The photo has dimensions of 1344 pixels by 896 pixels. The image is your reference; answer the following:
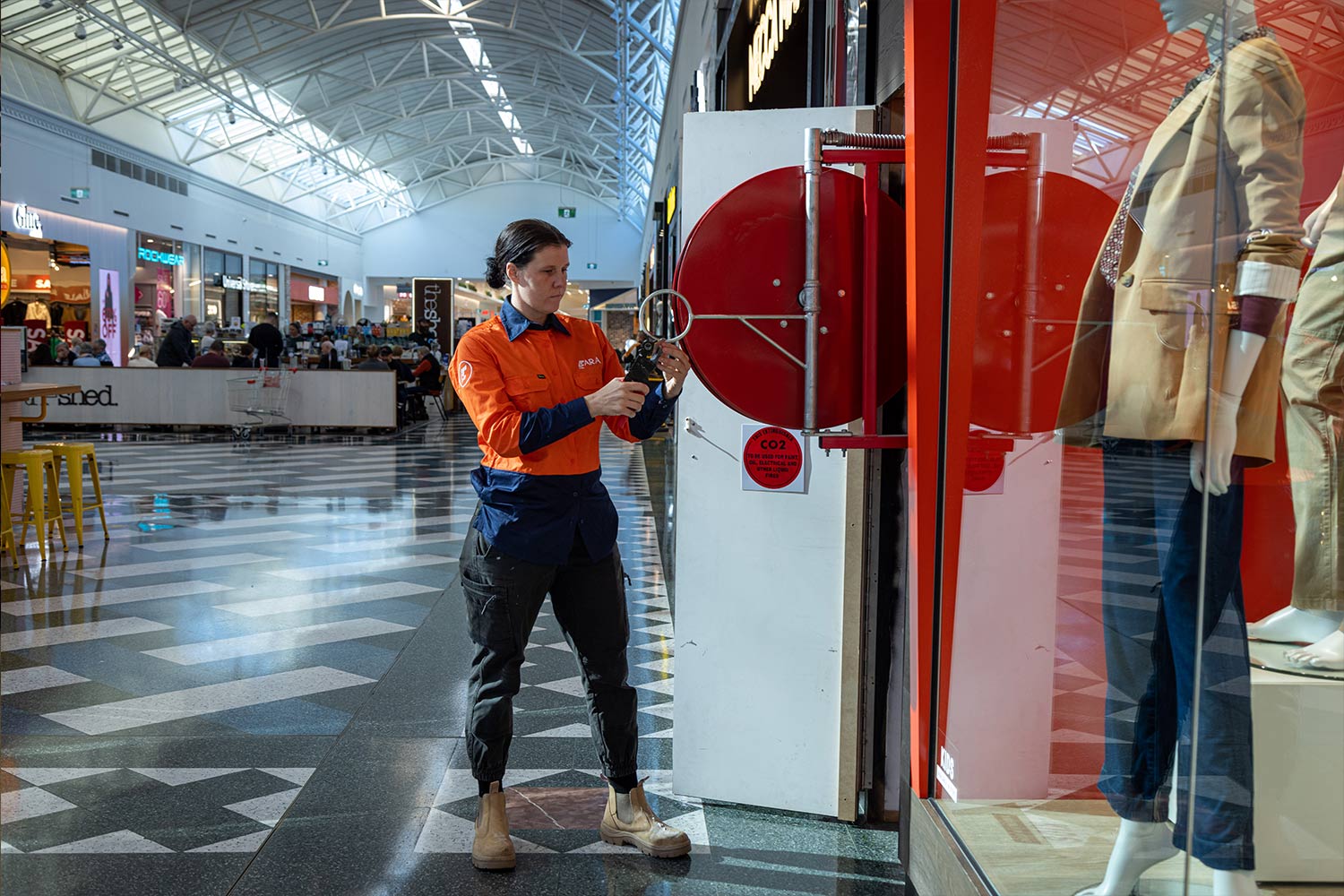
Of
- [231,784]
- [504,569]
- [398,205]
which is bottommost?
[231,784]

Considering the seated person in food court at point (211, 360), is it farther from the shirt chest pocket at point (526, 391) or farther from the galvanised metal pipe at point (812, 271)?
the galvanised metal pipe at point (812, 271)

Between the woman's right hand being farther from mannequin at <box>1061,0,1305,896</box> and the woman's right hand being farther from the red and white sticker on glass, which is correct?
mannequin at <box>1061,0,1305,896</box>

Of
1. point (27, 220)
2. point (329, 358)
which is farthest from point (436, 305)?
point (329, 358)

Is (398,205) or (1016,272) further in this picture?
(398,205)

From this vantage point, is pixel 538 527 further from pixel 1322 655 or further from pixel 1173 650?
pixel 1322 655

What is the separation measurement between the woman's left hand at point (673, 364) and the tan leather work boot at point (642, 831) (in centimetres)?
107

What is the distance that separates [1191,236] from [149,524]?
8.07 m

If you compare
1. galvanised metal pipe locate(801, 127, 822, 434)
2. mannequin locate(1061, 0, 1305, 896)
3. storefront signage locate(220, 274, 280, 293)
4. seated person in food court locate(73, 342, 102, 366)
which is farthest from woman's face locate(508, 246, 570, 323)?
storefront signage locate(220, 274, 280, 293)

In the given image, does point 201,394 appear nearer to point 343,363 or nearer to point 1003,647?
point 343,363

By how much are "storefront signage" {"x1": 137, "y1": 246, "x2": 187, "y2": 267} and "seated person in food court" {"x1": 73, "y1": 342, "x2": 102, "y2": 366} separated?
29.0 feet

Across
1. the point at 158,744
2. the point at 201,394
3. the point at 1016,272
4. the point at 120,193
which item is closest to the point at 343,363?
the point at 201,394

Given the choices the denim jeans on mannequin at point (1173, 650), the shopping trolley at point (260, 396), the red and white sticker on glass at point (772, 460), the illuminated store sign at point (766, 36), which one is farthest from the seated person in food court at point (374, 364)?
the denim jeans on mannequin at point (1173, 650)

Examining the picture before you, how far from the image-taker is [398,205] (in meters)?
43.8

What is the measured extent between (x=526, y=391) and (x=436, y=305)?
27.3 m
